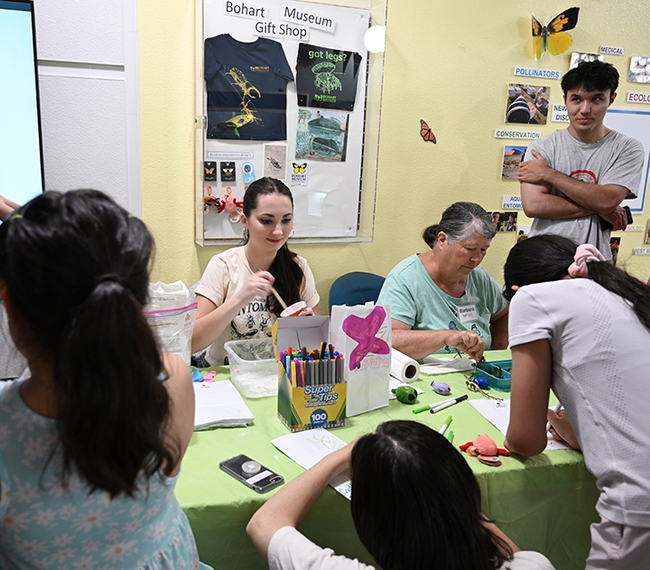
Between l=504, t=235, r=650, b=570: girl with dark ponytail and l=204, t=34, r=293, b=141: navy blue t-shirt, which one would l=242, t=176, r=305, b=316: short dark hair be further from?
l=504, t=235, r=650, b=570: girl with dark ponytail

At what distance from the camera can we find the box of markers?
4.54 feet

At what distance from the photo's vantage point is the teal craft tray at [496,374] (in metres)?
1.77

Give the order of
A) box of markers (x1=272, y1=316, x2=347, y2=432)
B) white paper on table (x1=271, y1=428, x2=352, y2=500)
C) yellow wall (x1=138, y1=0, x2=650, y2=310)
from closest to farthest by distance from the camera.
A: 1. white paper on table (x1=271, y1=428, x2=352, y2=500)
2. box of markers (x1=272, y1=316, x2=347, y2=432)
3. yellow wall (x1=138, y1=0, x2=650, y2=310)

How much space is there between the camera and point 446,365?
1.95 metres

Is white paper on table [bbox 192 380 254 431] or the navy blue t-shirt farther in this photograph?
the navy blue t-shirt

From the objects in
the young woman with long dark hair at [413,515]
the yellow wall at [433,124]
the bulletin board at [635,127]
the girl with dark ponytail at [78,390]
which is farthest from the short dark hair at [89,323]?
the bulletin board at [635,127]

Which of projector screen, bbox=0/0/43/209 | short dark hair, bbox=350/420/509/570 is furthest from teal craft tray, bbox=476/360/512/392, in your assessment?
projector screen, bbox=0/0/43/209

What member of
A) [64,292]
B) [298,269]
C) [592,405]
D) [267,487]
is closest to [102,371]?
[64,292]

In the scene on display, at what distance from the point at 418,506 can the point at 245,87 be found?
2.28 metres

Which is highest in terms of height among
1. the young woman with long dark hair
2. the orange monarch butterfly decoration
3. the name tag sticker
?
the orange monarch butterfly decoration

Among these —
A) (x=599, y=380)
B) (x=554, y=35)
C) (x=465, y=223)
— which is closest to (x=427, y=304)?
(x=465, y=223)

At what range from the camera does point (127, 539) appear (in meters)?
0.86

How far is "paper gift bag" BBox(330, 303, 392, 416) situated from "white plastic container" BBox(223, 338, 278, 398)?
0.26m

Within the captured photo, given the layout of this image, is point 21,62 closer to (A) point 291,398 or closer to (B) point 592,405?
(A) point 291,398
